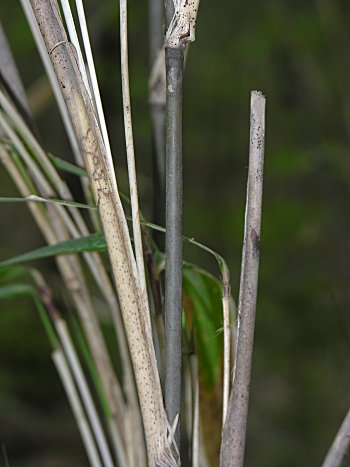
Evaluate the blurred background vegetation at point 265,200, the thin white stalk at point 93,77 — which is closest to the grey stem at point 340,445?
the thin white stalk at point 93,77

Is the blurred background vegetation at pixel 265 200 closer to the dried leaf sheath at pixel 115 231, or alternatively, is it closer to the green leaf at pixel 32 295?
the green leaf at pixel 32 295

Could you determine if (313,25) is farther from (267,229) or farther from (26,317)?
(26,317)

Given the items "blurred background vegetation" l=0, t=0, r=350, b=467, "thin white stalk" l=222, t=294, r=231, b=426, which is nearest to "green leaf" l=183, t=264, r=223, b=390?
"thin white stalk" l=222, t=294, r=231, b=426

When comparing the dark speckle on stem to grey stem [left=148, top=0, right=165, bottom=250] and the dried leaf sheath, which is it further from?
grey stem [left=148, top=0, right=165, bottom=250]

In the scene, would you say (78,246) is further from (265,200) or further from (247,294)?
(265,200)

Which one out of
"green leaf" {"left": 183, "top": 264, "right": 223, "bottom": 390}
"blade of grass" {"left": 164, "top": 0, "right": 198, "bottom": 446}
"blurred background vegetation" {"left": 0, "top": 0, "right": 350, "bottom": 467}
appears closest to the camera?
"blade of grass" {"left": 164, "top": 0, "right": 198, "bottom": 446}

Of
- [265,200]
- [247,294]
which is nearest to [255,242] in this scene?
[247,294]

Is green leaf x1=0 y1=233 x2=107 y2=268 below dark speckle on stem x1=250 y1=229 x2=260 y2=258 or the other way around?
the other way around
